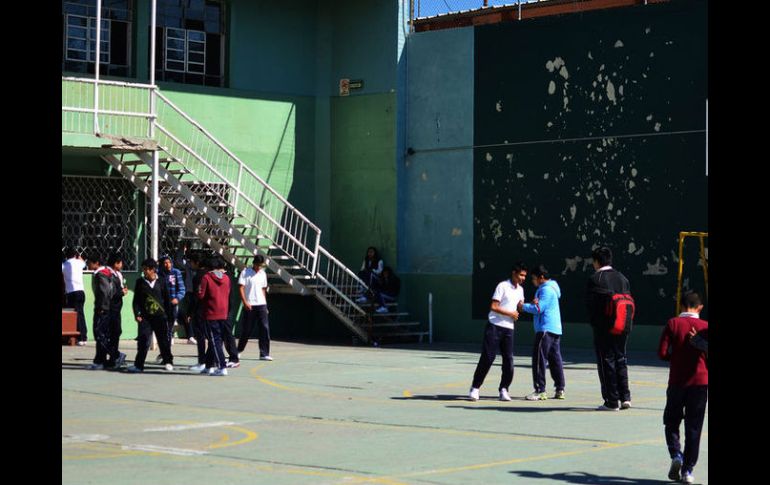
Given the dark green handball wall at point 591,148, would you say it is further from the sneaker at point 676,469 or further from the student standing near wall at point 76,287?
the sneaker at point 676,469

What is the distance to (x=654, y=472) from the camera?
9461mm

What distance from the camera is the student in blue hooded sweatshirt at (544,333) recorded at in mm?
14961

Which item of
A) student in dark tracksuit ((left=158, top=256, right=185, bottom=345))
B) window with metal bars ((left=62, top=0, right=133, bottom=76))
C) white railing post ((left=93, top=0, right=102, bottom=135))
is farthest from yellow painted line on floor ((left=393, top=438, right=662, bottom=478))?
window with metal bars ((left=62, top=0, right=133, bottom=76))

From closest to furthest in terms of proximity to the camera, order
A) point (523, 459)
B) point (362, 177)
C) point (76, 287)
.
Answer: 1. point (523, 459)
2. point (76, 287)
3. point (362, 177)

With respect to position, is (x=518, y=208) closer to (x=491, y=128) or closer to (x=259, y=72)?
(x=491, y=128)

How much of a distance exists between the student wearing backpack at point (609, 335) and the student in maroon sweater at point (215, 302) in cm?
600

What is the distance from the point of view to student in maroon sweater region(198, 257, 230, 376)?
17594 millimetres

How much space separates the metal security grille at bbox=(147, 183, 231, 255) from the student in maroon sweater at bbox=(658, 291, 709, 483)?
17592 millimetres

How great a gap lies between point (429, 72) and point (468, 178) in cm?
277

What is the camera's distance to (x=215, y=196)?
85.9 feet

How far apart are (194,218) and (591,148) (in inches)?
339

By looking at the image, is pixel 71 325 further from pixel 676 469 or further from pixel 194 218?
pixel 676 469

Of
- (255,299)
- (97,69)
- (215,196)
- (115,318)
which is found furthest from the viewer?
(215,196)

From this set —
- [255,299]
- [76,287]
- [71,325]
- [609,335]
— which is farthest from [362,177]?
[609,335]
